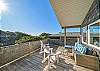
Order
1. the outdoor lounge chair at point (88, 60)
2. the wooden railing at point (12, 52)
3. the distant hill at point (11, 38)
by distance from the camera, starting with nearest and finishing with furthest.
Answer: the outdoor lounge chair at point (88, 60)
the wooden railing at point (12, 52)
the distant hill at point (11, 38)

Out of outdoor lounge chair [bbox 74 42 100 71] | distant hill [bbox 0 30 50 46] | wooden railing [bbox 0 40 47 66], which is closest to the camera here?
outdoor lounge chair [bbox 74 42 100 71]

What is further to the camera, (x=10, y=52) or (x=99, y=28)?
(x=10, y=52)

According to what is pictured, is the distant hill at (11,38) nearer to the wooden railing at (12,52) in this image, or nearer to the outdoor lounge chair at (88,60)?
the wooden railing at (12,52)

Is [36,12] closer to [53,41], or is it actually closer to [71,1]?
[53,41]

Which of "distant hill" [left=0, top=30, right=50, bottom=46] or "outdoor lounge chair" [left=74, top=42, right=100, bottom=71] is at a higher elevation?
"distant hill" [left=0, top=30, right=50, bottom=46]

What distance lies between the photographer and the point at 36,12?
17078mm

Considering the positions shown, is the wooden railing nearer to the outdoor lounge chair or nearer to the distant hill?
the distant hill

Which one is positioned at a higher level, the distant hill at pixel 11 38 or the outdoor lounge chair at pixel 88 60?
the distant hill at pixel 11 38

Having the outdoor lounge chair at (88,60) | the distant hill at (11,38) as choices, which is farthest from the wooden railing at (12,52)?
the outdoor lounge chair at (88,60)

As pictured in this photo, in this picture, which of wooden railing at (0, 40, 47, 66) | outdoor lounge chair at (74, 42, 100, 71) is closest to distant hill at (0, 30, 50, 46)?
wooden railing at (0, 40, 47, 66)

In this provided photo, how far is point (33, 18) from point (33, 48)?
1016 cm

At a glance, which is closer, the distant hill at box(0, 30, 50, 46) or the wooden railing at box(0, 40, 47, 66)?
the wooden railing at box(0, 40, 47, 66)

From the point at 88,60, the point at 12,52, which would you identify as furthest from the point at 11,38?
the point at 88,60

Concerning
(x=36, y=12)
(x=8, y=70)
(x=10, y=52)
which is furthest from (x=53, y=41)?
(x=8, y=70)
